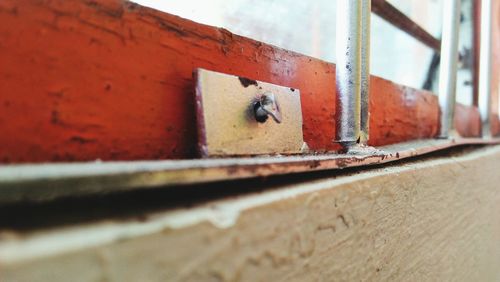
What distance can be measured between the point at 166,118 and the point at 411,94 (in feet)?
2.53

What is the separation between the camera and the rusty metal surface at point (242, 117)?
348mm

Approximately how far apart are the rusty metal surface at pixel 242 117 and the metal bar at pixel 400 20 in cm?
58

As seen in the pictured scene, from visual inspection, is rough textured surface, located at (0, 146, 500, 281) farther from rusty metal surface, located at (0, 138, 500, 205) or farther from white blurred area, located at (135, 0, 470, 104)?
white blurred area, located at (135, 0, 470, 104)

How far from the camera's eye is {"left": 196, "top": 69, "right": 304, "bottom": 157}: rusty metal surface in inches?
13.7

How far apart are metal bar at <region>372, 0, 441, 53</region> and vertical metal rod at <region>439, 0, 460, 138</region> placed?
11 cm

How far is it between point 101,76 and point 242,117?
0.16 m

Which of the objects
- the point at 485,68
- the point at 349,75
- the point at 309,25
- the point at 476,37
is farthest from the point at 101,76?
the point at 476,37

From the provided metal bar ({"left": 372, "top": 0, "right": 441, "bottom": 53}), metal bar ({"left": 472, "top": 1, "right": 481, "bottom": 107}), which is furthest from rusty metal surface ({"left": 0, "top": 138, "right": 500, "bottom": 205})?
metal bar ({"left": 472, "top": 1, "right": 481, "bottom": 107})

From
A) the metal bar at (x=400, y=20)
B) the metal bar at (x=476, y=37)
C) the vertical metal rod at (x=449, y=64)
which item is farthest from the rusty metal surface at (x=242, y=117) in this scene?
the metal bar at (x=476, y=37)

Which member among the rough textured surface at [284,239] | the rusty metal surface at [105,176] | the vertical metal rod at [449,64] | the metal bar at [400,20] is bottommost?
the rough textured surface at [284,239]

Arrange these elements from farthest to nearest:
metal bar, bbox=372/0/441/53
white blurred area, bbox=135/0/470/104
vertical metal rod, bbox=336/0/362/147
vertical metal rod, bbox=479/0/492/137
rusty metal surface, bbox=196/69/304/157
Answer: vertical metal rod, bbox=479/0/492/137 → metal bar, bbox=372/0/441/53 → white blurred area, bbox=135/0/470/104 → vertical metal rod, bbox=336/0/362/147 → rusty metal surface, bbox=196/69/304/157

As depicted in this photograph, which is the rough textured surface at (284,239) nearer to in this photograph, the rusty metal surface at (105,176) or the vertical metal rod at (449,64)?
the rusty metal surface at (105,176)

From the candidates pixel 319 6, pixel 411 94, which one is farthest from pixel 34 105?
pixel 319 6

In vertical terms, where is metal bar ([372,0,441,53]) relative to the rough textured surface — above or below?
above
